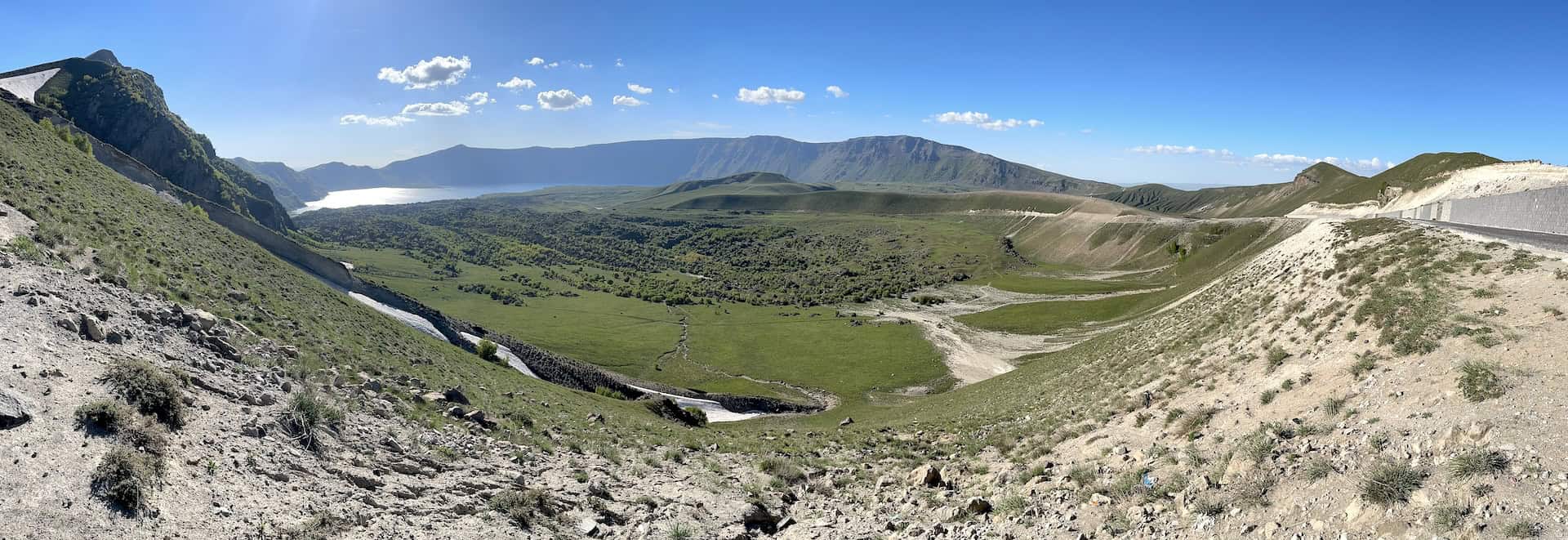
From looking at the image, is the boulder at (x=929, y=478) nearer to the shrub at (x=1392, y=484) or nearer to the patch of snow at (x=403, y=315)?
the shrub at (x=1392, y=484)

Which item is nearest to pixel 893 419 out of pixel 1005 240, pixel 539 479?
pixel 539 479

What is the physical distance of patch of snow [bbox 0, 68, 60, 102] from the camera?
71000 mm

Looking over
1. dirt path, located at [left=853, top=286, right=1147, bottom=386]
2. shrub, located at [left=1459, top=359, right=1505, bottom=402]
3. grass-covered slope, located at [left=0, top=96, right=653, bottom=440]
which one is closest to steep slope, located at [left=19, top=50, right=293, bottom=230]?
grass-covered slope, located at [left=0, top=96, right=653, bottom=440]

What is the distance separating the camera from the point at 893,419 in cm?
3444

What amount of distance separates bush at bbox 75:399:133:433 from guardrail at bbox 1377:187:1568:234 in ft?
167

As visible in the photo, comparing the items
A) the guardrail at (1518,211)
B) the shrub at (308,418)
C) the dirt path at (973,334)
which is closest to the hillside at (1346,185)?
the guardrail at (1518,211)

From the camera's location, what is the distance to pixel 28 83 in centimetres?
7906

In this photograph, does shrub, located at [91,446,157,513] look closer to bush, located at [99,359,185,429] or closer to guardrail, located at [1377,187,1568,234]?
bush, located at [99,359,185,429]

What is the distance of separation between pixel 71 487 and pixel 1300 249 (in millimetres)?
47314

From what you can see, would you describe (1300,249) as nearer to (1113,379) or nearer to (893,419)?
(1113,379)

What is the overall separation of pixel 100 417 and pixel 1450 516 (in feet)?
69.3

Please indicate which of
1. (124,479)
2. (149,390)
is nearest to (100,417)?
(149,390)

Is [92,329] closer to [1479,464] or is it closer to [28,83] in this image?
[1479,464]

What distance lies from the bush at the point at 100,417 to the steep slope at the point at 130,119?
106 m
